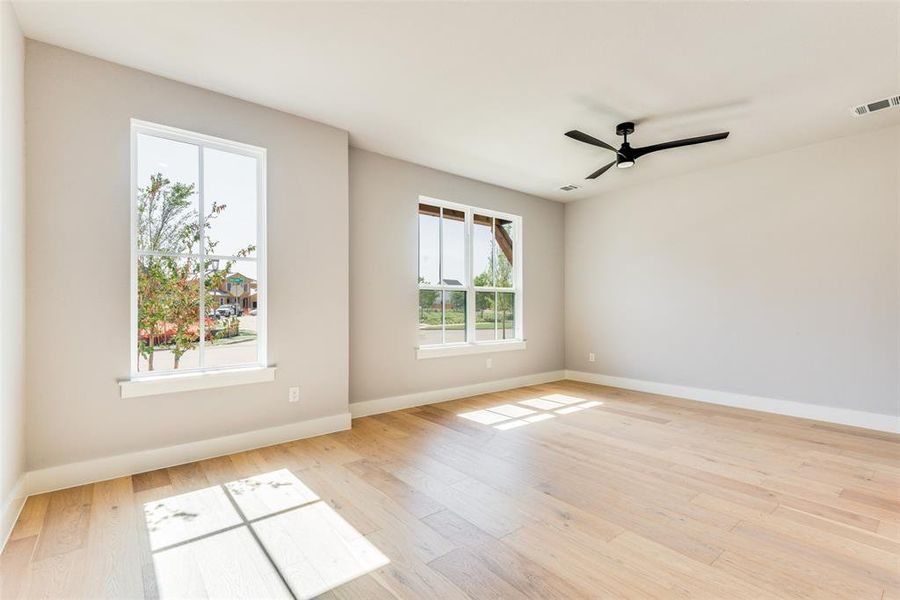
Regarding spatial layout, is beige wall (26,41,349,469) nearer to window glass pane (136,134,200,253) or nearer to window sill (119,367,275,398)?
window sill (119,367,275,398)

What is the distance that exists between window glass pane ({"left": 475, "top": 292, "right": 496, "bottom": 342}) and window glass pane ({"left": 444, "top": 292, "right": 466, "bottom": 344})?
0.23m

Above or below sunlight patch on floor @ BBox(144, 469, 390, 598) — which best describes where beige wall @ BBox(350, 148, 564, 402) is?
above

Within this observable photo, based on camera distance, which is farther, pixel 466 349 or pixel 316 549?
pixel 466 349

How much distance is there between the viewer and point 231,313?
10.9 feet

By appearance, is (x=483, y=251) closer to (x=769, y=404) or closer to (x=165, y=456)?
(x=769, y=404)

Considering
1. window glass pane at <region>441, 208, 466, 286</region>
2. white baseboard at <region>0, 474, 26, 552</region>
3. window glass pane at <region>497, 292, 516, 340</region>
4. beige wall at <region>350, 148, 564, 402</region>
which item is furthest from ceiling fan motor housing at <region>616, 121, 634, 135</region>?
white baseboard at <region>0, 474, 26, 552</region>

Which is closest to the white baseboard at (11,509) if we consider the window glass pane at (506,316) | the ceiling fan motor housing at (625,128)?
the window glass pane at (506,316)

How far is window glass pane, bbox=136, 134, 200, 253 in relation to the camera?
296cm

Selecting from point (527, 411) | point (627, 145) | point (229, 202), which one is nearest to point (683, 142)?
point (627, 145)

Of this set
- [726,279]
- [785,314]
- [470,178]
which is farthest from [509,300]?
[785,314]

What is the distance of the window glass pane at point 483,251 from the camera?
17.9 feet

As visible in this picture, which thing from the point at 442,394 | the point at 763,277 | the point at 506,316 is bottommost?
the point at 442,394

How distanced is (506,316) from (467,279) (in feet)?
3.07

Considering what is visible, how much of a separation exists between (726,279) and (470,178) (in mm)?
3248
